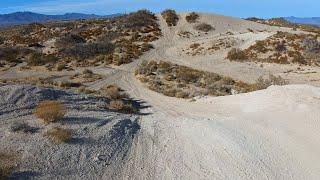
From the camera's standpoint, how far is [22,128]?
19484 millimetres

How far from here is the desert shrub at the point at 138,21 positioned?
240 ft

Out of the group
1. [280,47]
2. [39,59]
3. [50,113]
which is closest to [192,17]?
[280,47]

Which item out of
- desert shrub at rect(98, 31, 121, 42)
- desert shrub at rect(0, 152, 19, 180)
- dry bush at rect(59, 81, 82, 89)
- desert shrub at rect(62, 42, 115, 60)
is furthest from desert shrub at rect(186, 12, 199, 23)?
desert shrub at rect(0, 152, 19, 180)

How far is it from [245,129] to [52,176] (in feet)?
28.8

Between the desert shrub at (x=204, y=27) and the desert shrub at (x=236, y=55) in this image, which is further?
the desert shrub at (x=204, y=27)

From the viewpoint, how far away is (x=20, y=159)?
16500 millimetres

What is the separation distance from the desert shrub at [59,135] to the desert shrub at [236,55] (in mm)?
32876

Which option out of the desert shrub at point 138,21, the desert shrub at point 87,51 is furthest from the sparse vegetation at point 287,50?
the desert shrub at point 138,21

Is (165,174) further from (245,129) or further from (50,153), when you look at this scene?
(245,129)

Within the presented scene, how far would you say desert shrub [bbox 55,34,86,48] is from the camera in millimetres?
62625

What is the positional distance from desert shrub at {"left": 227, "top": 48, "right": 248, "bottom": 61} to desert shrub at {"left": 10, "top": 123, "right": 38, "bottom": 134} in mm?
32862

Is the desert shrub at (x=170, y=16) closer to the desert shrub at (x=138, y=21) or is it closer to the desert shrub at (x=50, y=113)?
the desert shrub at (x=138, y=21)

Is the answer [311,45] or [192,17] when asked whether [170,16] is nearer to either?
[192,17]

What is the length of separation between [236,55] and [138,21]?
27.2m
